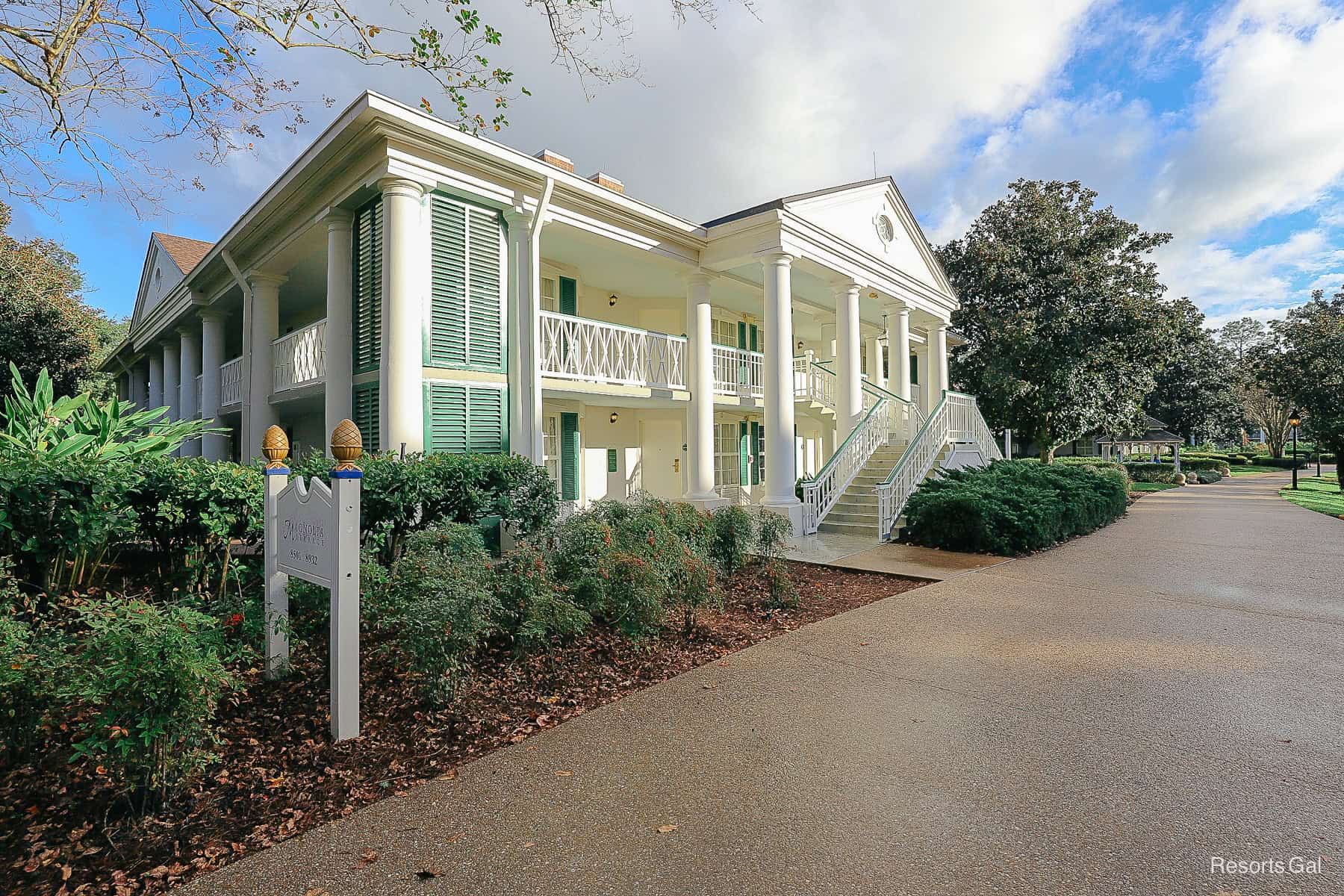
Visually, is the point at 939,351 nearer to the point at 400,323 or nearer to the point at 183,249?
the point at 400,323

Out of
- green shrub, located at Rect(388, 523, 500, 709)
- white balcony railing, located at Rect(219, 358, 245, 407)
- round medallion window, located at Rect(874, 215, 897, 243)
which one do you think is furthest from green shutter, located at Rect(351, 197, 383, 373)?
round medallion window, located at Rect(874, 215, 897, 243)

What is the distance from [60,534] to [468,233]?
5717mm

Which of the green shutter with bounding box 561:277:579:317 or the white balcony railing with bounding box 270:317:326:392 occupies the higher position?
the green shutter with bounding box 561:277:579:317

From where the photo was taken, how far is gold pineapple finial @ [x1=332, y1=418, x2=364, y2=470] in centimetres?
351

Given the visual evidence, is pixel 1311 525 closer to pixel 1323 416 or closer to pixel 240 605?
pixel 1323 416

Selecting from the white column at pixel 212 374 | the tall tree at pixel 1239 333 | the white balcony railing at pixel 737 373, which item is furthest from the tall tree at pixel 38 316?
the tall tree at pixel 1239 333

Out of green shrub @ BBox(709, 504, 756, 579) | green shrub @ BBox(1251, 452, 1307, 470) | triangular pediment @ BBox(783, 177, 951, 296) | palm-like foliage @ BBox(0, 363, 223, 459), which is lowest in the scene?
green shrub @ BBox(709, 504, 756, 579)

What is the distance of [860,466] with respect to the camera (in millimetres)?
12812

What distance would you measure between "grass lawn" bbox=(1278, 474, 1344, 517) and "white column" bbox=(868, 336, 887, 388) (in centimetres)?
1042

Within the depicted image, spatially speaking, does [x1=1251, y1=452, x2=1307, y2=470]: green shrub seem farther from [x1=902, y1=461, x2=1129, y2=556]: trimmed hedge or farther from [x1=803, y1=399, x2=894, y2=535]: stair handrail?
[x1=803, y1=399, x2=894, y2=535]: stair handrail

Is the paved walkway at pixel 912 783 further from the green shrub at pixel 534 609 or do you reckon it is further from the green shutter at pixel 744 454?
the green shutter at pixel 744 454

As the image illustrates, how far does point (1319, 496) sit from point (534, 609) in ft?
87.5

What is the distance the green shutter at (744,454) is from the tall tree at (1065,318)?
27.0 ft

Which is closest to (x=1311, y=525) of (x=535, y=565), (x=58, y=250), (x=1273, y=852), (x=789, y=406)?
(x=789, y=406)
